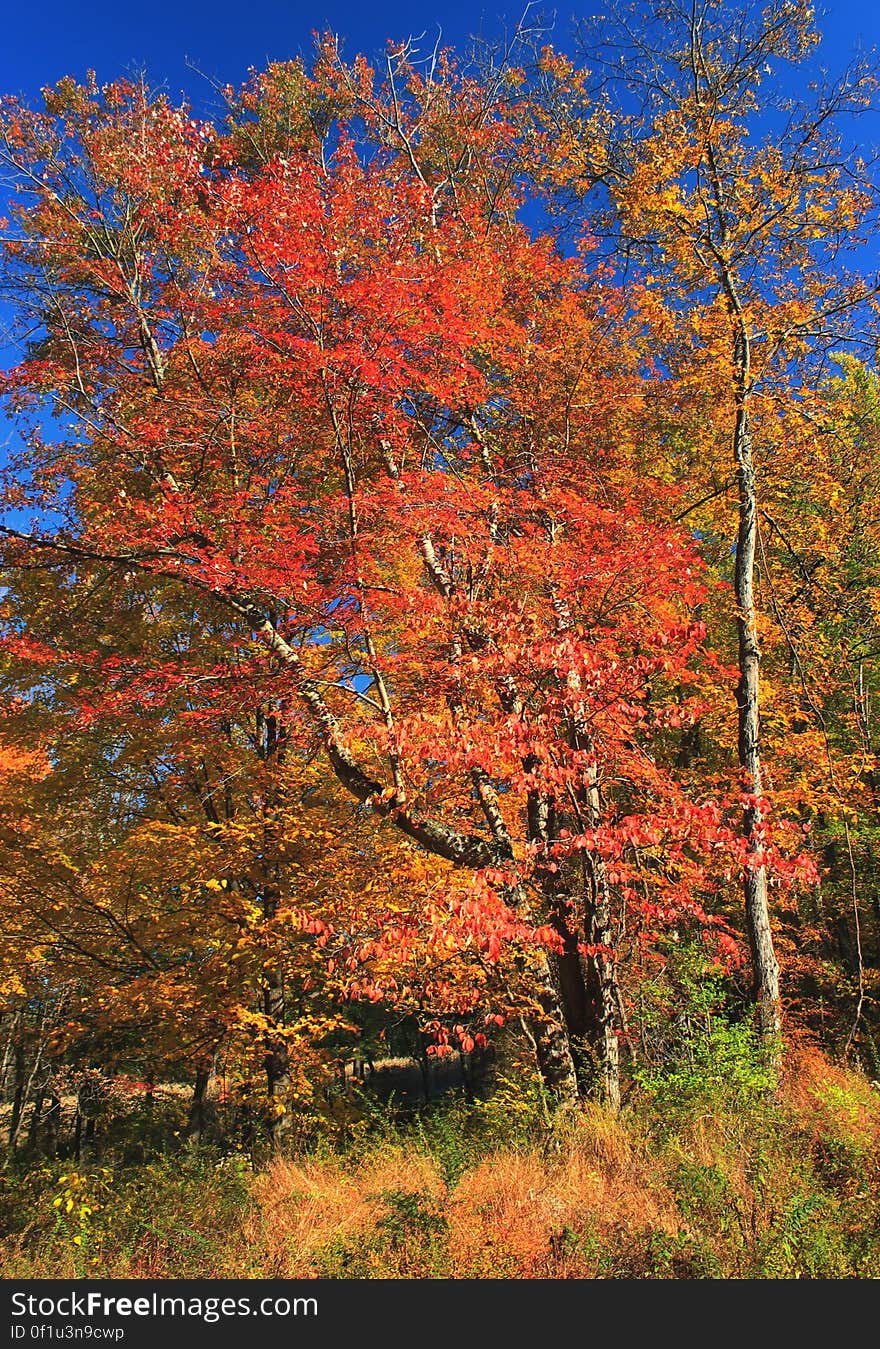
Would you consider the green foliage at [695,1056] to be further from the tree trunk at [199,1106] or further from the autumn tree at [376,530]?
the tree trunk at [199,1106]

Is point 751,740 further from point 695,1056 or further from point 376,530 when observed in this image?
point 376,530

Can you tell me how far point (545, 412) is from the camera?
13.7 meters

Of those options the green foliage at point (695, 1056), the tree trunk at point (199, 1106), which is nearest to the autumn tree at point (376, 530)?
the green foliage at point (695, 1056)

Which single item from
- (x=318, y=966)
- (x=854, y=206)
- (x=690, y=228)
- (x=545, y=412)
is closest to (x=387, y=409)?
(x=545, y=412)

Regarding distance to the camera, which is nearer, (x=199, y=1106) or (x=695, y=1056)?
(x=695, y=1056)

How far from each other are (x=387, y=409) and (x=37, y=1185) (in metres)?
12.6

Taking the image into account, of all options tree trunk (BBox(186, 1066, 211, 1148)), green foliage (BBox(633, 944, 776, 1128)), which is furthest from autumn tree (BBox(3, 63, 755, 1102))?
→ tree trunk (BBox(186, 1066, 211, 1148))

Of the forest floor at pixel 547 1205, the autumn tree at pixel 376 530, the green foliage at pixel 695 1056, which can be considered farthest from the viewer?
the autumn tree at pixel 376 530

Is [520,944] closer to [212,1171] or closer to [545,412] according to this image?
[212,1171]


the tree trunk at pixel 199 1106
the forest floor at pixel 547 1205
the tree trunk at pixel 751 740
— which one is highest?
the tree trunk at pixel 751 740

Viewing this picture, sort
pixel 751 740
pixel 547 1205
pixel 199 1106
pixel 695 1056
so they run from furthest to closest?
pixel 199 1106 → pixel 751 740 → pixel 695 1056 → pixel 547 1205

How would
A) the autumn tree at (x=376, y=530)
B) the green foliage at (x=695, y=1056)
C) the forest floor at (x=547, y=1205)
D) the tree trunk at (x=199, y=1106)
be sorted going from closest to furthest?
the forest floor at (x=547, y=1205) < the green foliage at (x=695, y=1056) < the autumn tree at (x=376, y=530) < the tree trunk at (x=199, y=1106)

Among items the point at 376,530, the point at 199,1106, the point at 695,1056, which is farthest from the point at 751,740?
the point at 199,1106

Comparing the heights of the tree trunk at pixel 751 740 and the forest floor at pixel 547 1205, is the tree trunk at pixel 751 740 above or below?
above
